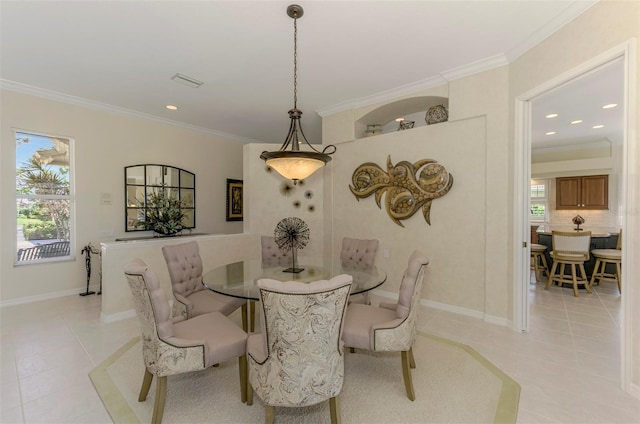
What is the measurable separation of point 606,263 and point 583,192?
2.97 meters

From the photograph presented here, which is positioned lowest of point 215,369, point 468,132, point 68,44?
point 215,369

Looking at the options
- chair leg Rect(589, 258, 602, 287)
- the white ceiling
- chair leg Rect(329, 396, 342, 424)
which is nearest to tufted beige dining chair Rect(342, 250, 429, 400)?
chair leg Rect(329, 396, 342, 424)

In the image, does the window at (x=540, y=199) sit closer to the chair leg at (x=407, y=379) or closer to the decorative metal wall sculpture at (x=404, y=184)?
the decorative metal wall sculpture at (x=404, y=184)

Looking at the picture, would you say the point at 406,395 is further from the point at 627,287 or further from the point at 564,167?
the point at 564,167

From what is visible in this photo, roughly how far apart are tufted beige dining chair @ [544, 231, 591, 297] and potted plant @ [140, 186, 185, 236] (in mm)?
6273

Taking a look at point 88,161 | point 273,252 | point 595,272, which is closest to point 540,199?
point 595,272

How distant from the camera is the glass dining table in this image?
2262 mm

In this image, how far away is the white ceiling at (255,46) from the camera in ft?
7.73

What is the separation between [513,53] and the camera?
118 inches

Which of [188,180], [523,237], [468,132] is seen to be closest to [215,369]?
[523,237]

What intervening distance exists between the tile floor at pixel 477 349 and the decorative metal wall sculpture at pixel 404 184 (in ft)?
4.61

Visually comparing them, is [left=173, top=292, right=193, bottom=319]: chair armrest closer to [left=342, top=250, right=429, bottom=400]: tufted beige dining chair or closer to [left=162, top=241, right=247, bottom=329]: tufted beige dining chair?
[left=162, top=241, right=247, bottom=329]: tufted beige dining chair

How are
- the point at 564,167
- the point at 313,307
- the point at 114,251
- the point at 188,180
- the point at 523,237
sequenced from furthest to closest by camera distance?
the point at 564,167, the point at 188,180, the point at 114,251, the point at 523,237, the point at 313,307

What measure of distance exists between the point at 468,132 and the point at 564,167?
18.1 feet
